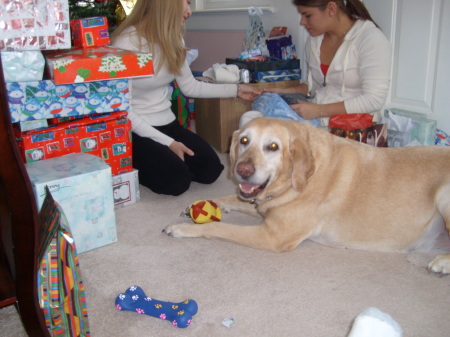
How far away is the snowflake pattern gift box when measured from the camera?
2098 millimetres

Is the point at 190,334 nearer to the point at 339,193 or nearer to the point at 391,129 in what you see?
the point at 339,193

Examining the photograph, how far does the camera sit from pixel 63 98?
89.0 inches

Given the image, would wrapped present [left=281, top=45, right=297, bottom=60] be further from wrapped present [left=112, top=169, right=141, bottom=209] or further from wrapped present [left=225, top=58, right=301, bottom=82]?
wrapped present [left=112, top=169, right=141, bottom=209]

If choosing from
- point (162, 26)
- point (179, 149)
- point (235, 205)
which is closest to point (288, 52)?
point (162, 26)

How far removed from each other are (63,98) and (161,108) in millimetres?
786

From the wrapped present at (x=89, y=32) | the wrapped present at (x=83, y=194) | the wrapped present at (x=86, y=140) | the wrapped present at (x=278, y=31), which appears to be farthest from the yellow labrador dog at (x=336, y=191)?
the wrapped present at (x=278, y=31)

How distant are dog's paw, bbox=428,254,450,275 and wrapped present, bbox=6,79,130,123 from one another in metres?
1.80

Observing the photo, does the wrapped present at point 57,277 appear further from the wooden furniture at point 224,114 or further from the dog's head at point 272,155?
the wooden furniture at point 224,114

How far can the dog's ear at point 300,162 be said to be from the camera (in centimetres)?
189

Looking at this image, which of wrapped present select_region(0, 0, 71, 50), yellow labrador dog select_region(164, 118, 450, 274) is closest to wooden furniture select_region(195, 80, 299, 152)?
yellow labrador dog select_region(164, 118, 450, 274)

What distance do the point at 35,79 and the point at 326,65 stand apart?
1854 millimetres

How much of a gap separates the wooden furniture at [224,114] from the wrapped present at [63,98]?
1.07 meters

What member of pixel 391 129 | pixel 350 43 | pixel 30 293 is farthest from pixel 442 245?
pixel 30 293

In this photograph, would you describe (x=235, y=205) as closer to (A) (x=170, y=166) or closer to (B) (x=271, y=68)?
(A) (x=170, y=166)
